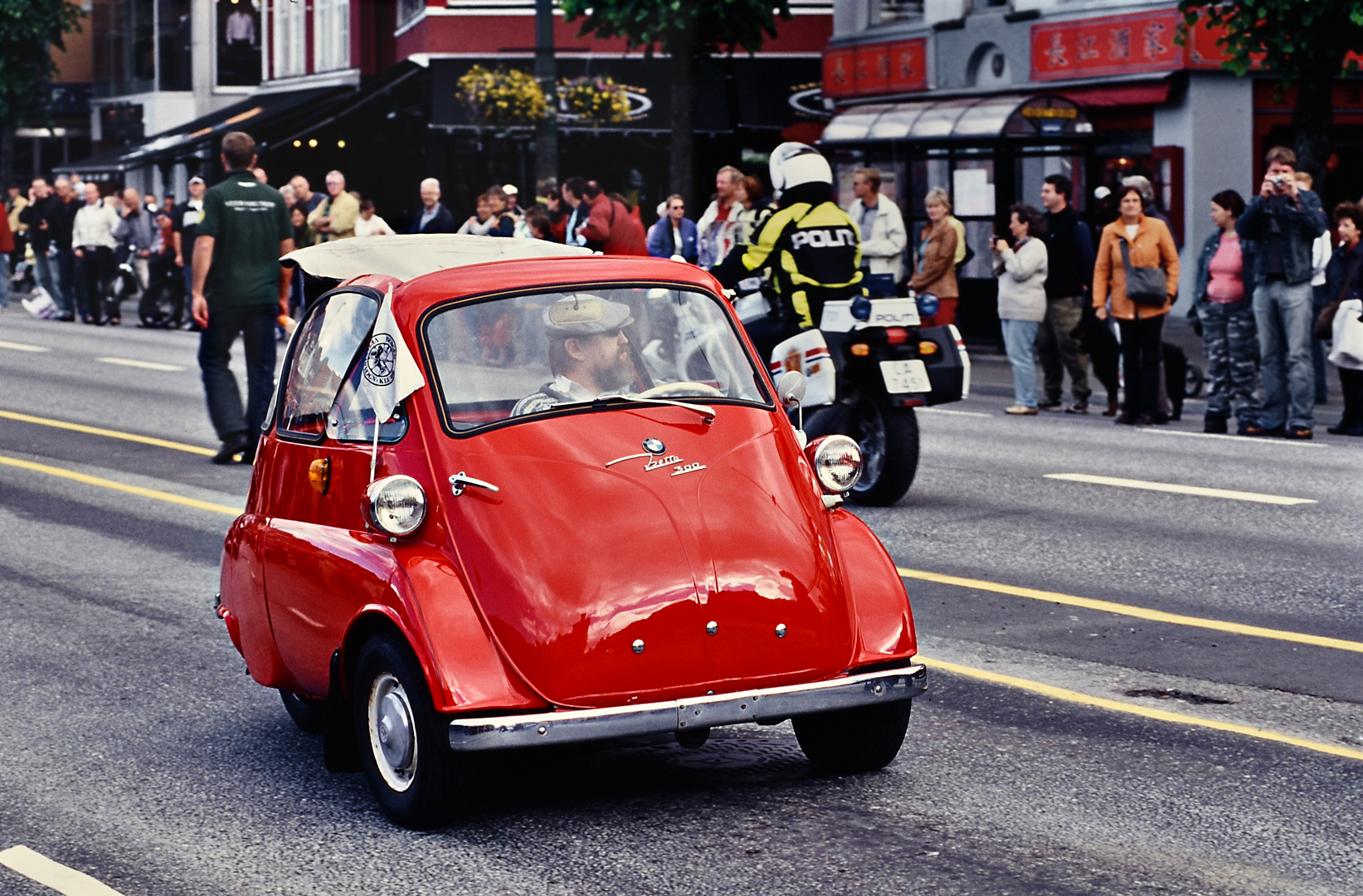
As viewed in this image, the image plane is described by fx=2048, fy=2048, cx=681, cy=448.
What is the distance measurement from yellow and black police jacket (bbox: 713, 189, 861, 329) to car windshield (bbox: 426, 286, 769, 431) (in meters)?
5.07

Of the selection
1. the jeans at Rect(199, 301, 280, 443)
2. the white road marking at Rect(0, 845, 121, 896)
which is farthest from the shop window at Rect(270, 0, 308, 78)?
the white road marking at Rect(0, 845, 121, 896)

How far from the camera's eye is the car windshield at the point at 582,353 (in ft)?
19.0

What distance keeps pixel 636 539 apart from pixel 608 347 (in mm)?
749

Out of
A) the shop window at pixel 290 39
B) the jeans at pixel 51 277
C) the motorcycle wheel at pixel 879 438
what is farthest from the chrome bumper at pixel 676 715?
the shop window at pixel 290 39

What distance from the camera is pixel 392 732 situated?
5383 mm

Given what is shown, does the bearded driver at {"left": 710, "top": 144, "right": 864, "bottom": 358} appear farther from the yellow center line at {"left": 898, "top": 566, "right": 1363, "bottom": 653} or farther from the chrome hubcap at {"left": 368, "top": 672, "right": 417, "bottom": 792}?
the chrome hubcap at {"left": 368, "top": 672, "right": 417, "bottom": 792}

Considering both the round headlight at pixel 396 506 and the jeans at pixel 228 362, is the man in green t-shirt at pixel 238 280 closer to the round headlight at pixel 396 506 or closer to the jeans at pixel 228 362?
the jeans at pixel 228 362

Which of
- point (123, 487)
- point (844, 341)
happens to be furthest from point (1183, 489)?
point (123, 487)

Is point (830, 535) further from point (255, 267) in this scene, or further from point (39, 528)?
point (255, 267)

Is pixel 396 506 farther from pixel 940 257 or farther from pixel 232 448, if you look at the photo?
pixel 940 257

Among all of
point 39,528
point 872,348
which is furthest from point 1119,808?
point 39,528

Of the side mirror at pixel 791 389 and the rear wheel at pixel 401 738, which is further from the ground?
the side mirror at pixel 791 389

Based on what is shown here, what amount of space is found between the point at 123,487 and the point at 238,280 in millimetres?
1604

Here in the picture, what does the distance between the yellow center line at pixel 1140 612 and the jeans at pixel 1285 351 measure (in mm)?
6706
